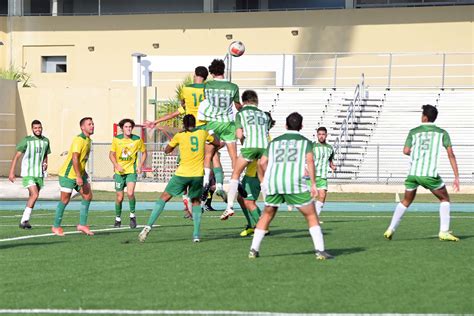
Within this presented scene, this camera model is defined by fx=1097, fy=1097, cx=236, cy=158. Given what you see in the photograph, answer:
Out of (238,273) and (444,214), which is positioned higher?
(444,214)

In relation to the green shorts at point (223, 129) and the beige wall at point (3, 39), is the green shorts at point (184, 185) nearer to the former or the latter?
the green shorts at point (223, 129)

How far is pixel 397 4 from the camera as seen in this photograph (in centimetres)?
4691

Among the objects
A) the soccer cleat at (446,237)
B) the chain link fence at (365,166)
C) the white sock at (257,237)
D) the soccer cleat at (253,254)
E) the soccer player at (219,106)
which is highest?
the soccer player at (219,106)

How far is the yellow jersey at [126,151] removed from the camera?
19109mm

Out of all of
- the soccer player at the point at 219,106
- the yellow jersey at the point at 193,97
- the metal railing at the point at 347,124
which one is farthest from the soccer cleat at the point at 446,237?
the metal railing at the point at 347,124

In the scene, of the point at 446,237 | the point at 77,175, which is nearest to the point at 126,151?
the point at 77,175

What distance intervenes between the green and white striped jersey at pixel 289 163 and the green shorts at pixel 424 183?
3.24m

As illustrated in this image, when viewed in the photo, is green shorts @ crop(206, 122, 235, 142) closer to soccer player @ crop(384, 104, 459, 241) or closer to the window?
soccer player @ crop(384, 104, 459, 241)

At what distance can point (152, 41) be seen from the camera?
48.8 m

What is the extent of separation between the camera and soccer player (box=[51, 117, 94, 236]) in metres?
16.8

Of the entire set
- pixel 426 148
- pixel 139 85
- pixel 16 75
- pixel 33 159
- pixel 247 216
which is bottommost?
pixel 247 216

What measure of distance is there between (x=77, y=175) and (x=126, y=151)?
8.31 ft

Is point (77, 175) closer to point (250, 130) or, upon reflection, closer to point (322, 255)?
point (250, 130)

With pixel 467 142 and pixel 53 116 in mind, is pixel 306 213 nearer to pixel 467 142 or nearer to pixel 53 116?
pixel 467 142
